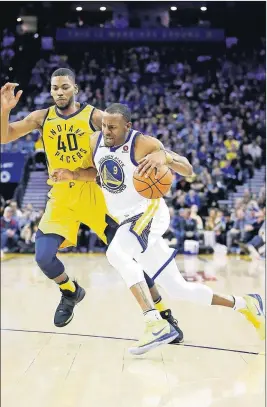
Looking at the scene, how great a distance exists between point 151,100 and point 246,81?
3.86 metres

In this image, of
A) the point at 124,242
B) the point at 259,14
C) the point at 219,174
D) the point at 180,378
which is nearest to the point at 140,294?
the point at 124,242

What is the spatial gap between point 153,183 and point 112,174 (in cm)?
33

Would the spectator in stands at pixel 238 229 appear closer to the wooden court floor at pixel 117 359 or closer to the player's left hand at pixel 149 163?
the wooden court floor at pixel 117 359

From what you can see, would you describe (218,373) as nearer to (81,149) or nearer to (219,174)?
(81,149)

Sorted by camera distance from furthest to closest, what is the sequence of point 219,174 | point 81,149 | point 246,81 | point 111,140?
1. point 246,81
2. point 219,174
3. point 81,149
4. point 111,140

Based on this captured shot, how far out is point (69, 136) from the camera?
355 cm

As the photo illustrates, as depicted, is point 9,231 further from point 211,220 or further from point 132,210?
point 132,210

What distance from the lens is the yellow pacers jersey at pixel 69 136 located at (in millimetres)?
3539

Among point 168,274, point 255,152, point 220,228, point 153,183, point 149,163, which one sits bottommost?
point 220,228

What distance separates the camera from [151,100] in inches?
417

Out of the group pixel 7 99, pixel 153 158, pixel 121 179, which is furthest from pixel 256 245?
pixel 7 99

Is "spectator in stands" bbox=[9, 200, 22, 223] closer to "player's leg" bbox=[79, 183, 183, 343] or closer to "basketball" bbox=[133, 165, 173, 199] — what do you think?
"player's leg" bbox=[79, 183, 183, 343]

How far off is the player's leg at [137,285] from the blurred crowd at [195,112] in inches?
120

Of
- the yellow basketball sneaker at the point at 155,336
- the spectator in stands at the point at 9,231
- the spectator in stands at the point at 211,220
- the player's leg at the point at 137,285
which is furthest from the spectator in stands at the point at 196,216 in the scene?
the yellow basketball sneaker at the point at 155,336
